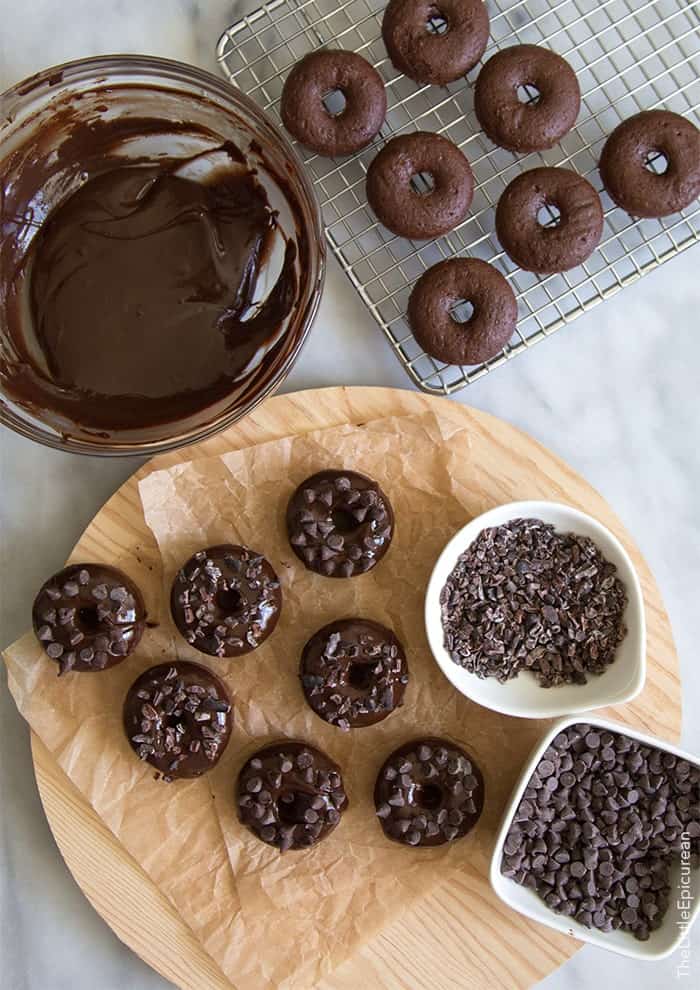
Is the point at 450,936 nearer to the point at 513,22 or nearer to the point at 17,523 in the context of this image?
the point at 17,523

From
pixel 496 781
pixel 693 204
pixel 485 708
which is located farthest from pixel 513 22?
pixel 496 781

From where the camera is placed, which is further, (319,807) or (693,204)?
(693,204)

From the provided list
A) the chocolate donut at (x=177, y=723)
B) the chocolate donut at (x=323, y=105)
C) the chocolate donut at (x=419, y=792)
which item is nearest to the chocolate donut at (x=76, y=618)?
the chocolate donut at (x=177, y=723)

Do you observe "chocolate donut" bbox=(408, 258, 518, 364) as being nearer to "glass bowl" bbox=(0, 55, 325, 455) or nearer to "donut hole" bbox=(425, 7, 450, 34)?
"glass bowl" bbox=(0, 55, 325, 455)

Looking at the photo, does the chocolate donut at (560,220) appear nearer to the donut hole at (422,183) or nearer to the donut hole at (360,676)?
the donut hole at (422,183)

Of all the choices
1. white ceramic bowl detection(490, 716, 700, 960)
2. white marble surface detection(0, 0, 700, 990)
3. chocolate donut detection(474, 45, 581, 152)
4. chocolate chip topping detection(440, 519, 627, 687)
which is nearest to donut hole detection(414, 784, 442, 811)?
white ceramic bowl detection(490, 716, 700, 960)

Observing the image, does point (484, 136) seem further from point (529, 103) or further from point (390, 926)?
point (390, 926)

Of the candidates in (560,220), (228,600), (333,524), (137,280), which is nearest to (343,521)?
(333,524)
